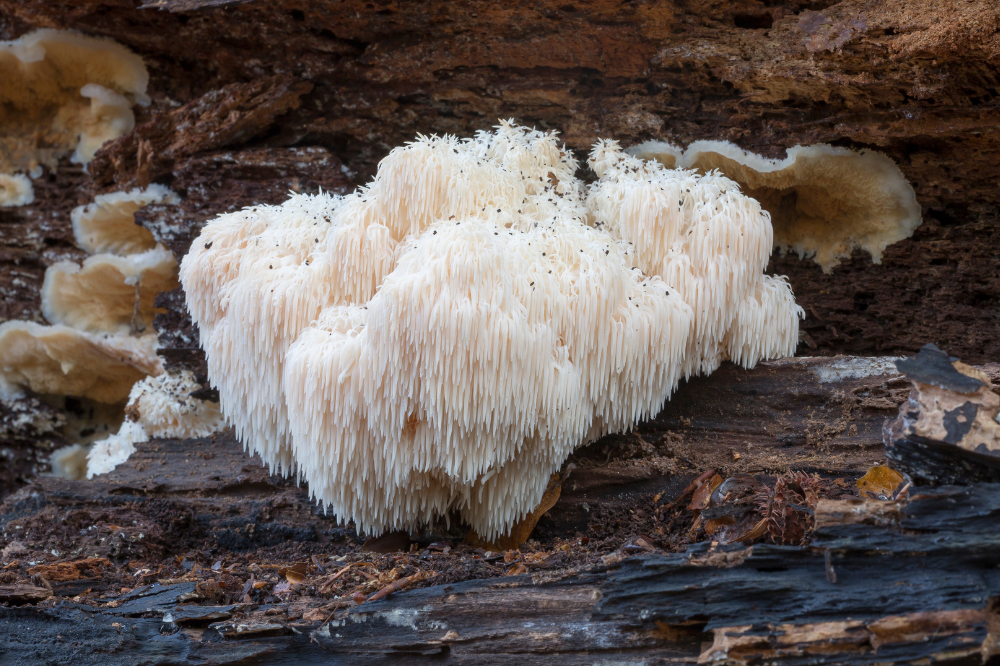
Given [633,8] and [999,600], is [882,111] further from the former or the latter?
[999,600]

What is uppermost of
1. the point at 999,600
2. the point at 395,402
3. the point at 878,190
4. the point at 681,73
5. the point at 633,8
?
the point at 633,8

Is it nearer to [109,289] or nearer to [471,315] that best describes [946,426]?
[471,315]

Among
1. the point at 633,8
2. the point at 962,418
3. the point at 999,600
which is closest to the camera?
the point at 999,600

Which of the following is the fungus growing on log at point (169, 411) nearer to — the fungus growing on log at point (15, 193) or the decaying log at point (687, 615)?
the fungus growing on log at point (15, 193)

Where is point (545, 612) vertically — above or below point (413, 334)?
below

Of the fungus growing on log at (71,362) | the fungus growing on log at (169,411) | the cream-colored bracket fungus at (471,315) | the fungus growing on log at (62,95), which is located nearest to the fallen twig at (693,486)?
the cream-colored bracket fungus at (471,315)

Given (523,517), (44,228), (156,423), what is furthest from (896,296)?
(44,228)
